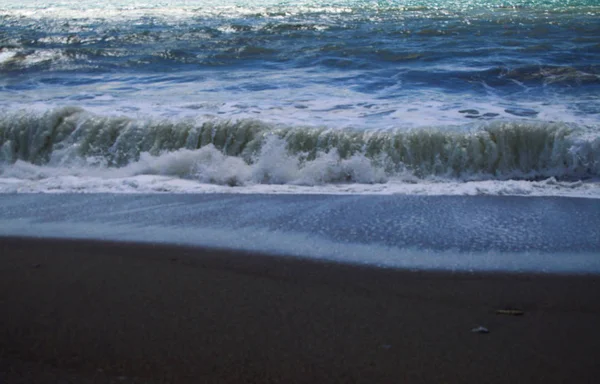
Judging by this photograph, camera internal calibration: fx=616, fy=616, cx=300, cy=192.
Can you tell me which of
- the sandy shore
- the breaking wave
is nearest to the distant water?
the breaking wave

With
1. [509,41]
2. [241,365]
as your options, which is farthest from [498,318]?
[509,41]

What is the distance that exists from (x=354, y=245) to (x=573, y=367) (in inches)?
68.4

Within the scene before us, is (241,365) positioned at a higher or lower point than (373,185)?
higher

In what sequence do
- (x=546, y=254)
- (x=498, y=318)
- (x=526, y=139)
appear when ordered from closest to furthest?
(x=498, y=318) → (x=546, y=254) → (x=526, y=139)

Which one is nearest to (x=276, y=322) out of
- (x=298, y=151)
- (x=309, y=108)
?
(x=298, y=151)

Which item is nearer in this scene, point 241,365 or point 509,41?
point 241,365

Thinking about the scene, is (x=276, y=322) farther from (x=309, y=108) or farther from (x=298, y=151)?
(x=309, y=108)

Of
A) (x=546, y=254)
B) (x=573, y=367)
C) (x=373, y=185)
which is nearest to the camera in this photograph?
(x=573, y=367)

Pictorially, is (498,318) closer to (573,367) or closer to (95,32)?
(573,367)

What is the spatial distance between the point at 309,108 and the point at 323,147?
1.63 meters

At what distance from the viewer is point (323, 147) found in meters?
6.68

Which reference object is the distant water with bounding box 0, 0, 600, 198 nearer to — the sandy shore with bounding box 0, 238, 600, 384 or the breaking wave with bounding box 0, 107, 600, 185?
the breaking wave with bounding box 0, 107, 600, 185

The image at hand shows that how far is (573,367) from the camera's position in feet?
8.82

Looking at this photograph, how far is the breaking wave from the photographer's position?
6.24 m
